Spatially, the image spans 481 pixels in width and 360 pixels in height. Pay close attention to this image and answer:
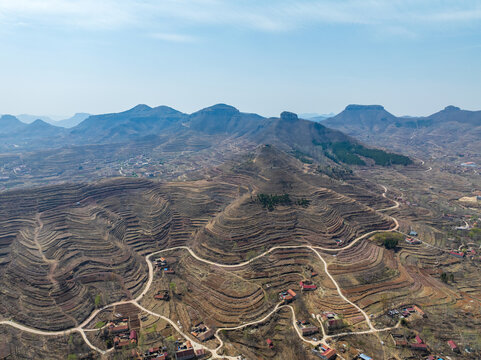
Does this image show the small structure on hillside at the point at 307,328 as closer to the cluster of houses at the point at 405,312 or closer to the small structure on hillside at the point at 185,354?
the cluster of houses at the point at 405,312

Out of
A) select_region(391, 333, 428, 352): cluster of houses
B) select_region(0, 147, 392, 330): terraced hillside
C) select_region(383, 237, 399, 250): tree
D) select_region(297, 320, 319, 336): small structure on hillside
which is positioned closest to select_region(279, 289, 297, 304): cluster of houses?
select_region(297, 320, 319, 336): small structure on hillside

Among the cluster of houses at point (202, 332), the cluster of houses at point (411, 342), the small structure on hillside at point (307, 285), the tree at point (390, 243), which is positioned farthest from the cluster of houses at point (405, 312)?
the cluster of houses at point (202, 332)

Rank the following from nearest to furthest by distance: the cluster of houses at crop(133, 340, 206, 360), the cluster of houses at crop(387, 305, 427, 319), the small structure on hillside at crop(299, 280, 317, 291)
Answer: the cluster of houses at crop(133, 340, 206, 360) → the cluster of houses at crop(387, 305, 427, 319) → the small structure on hillside at crop(299, 280, 317, 291)

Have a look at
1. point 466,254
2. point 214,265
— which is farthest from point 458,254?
point 214,265

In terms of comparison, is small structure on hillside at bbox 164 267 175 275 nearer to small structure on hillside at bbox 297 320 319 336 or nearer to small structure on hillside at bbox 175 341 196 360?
small structure on hillside at bbox 175 341 196 360

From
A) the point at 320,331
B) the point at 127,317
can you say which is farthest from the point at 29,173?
the point at 320,331

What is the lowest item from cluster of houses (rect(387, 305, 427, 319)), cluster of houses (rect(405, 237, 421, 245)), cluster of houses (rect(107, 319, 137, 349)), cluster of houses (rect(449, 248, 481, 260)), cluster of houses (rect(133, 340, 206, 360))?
cluster of houses (rect(107, 319, 137, 349))

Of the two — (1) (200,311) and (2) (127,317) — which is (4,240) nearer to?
(2) (127,317)

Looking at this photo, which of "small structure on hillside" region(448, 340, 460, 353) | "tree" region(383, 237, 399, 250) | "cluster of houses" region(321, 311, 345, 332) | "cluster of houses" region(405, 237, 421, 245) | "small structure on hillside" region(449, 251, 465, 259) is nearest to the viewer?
"small structure on hillside" region(448, 340, 460, 353)
